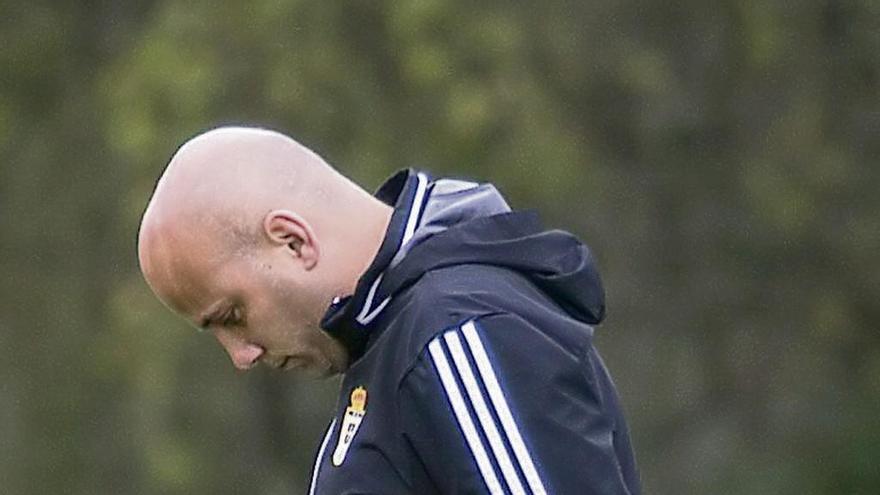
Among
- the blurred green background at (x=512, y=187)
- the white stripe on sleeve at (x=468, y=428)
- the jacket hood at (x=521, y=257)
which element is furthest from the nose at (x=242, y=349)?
the blurred green background at (x=512, y=187)

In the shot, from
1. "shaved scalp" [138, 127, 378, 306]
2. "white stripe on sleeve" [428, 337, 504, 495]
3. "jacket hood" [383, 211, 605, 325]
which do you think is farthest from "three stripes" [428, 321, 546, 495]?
"shaved scalp" [138, 127, 378, 306]

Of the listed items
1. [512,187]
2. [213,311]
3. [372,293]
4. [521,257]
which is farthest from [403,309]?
[512,187]

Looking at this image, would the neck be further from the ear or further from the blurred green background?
the blurred green background

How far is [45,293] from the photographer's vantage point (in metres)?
8.34

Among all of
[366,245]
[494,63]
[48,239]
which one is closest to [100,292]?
[48,239]

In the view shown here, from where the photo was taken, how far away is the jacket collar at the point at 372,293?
2580mm

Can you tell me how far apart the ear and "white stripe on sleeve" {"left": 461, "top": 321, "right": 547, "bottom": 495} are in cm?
26

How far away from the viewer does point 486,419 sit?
2453 millimetres

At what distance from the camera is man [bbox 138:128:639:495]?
96.7 inches

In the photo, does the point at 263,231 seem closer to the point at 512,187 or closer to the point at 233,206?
the point at 233,206

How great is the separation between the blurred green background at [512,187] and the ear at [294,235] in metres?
4.12

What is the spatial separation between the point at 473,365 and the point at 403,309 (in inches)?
5.5

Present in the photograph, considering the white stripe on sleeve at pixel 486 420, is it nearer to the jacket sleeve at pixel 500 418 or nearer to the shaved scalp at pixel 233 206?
the jacket sleeve at pixel 500 418

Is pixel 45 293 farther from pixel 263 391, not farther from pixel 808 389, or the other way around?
pixel 808 389
